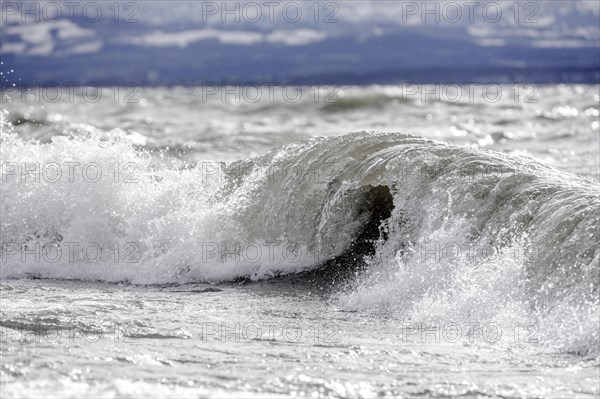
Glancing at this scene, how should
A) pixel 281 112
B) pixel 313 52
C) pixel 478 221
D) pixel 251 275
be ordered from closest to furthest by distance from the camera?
1. pixel 478 221
2. pixel 251 275
3. pixel 281 112
4. pixel 313 52

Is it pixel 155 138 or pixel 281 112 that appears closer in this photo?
pixel 155 138

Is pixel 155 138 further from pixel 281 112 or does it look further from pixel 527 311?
pixel 527 311

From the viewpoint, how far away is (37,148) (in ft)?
28.8

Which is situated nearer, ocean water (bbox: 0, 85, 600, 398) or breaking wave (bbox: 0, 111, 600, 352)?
ocean water (bbox: 0, 85, 600, 398)

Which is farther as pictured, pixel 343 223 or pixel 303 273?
pixel 343 223

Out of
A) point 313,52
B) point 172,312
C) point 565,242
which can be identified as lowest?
point 172,312

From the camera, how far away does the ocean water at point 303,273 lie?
386 cm

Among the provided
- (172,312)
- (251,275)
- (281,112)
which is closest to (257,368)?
(172,312)

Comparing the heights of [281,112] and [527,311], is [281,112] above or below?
above

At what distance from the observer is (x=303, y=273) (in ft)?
21.1

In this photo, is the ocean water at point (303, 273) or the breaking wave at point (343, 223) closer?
the ocean water at point (303, 273)

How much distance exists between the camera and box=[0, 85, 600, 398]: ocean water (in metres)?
3.86

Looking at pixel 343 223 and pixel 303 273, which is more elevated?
pixel 343 223

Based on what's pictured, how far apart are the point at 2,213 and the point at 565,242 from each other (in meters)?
5.07
